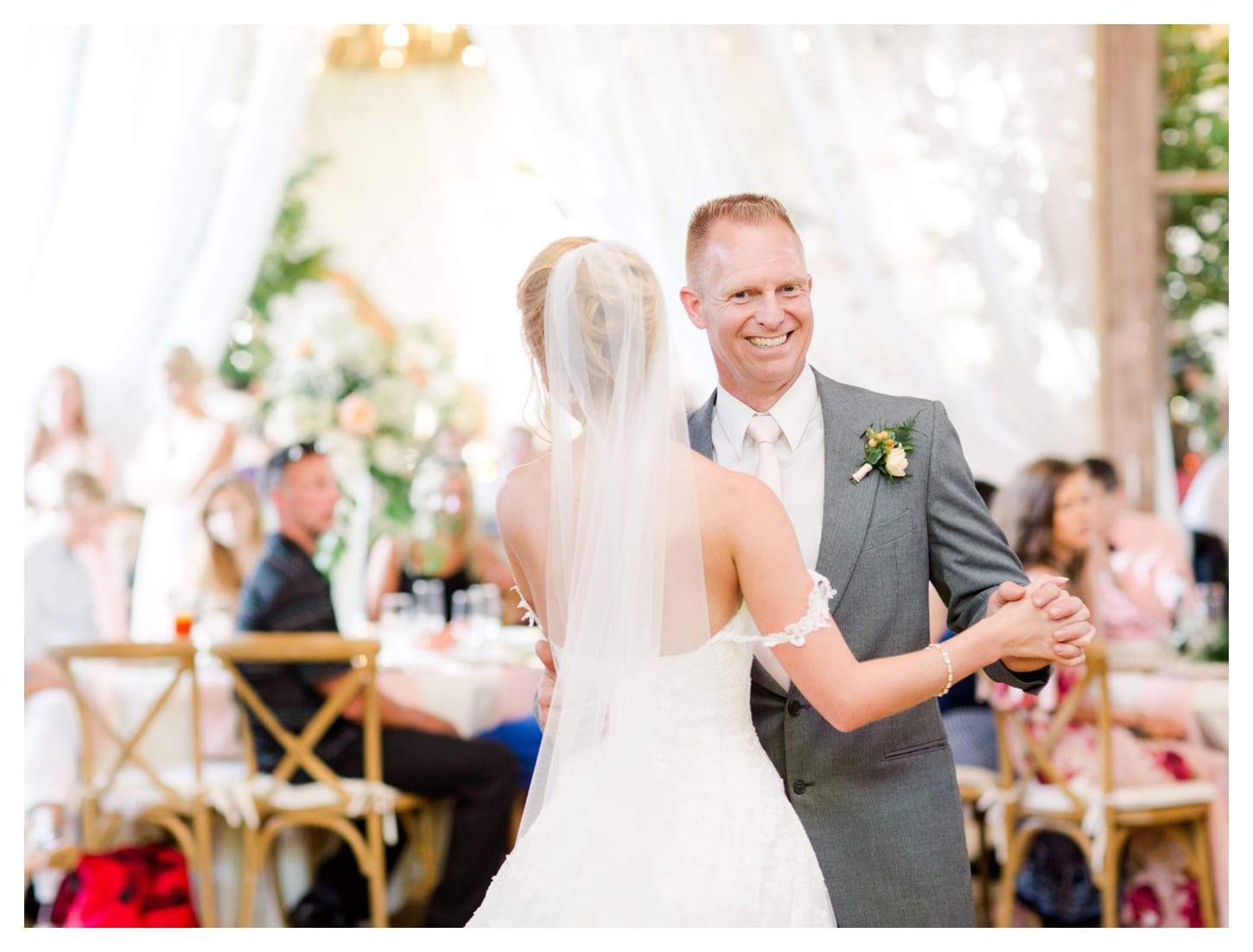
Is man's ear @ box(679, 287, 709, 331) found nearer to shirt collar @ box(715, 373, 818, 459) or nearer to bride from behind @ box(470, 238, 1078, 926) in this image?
shirt collar @ box(715, 373, 818, 459)

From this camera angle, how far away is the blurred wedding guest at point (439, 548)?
5.09 meters

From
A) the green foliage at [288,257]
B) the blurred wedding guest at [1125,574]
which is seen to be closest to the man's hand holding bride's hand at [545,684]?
the blurred wedding guest at [1125,574]

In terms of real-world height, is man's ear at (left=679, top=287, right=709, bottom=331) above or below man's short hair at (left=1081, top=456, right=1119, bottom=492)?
above

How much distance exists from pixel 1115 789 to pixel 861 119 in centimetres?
266

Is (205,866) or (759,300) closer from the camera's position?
(759,300)

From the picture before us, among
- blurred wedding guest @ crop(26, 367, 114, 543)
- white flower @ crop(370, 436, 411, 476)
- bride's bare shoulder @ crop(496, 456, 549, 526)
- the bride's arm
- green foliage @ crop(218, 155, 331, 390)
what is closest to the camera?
the bride's arm

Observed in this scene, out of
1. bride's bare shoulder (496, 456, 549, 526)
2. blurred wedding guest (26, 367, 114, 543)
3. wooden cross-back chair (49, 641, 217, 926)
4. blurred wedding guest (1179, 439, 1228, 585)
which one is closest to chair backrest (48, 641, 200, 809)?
wooden cross-back chair (49, 641, 217, 926)

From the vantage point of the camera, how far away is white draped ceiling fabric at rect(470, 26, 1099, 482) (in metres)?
4.90

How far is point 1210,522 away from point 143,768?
4.60 m

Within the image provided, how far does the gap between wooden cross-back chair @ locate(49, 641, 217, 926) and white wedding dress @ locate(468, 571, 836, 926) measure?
2.30 meters

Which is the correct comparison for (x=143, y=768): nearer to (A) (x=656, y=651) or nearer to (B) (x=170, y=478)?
(B) (x=170, y=478)

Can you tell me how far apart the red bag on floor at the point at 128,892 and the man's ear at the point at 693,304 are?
280 centimetres

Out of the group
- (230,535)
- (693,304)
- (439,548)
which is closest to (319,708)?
(230,535)

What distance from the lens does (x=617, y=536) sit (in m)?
1.97
